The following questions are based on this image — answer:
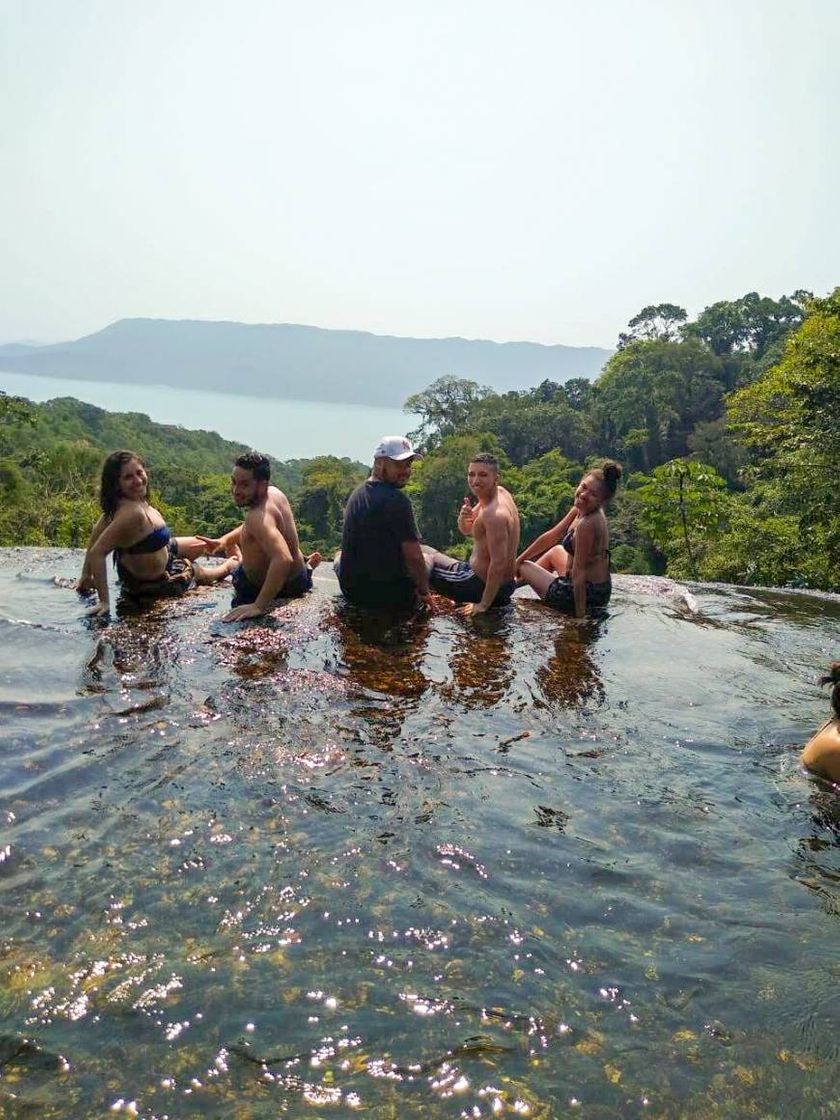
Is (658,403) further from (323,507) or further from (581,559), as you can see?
(581,559)

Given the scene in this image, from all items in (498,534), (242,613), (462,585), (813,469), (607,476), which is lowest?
(242,613)

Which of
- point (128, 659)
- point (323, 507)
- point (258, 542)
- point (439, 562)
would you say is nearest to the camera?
point (128, 659)

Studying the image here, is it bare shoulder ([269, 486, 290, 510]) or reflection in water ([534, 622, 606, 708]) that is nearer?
reflection in water ([534, 622, 606, 708])

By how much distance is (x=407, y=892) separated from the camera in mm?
4207

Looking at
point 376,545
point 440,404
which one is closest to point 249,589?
point 376,545

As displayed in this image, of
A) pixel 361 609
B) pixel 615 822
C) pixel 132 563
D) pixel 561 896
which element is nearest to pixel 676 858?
pixel 615 822

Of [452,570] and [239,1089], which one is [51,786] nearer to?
[239,1089]

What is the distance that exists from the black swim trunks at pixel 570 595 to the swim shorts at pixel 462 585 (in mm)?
542

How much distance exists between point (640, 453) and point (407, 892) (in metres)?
80.3

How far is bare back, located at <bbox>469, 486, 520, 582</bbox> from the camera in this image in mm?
9172

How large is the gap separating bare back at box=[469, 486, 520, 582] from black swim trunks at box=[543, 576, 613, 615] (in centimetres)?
66

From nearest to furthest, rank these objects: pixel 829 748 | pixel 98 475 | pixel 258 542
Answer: pixel 829 748, pixel 258 542, pixel 98 475

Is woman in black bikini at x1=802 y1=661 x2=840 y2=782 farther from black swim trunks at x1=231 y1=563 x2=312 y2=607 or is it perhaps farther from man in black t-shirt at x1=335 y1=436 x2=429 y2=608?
black swim trunks at x1=231 y1=563 x2=312 y2=607

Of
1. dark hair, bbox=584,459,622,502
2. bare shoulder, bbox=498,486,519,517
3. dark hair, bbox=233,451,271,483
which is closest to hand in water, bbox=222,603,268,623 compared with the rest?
dark hair, bbox=233,451,271,483
